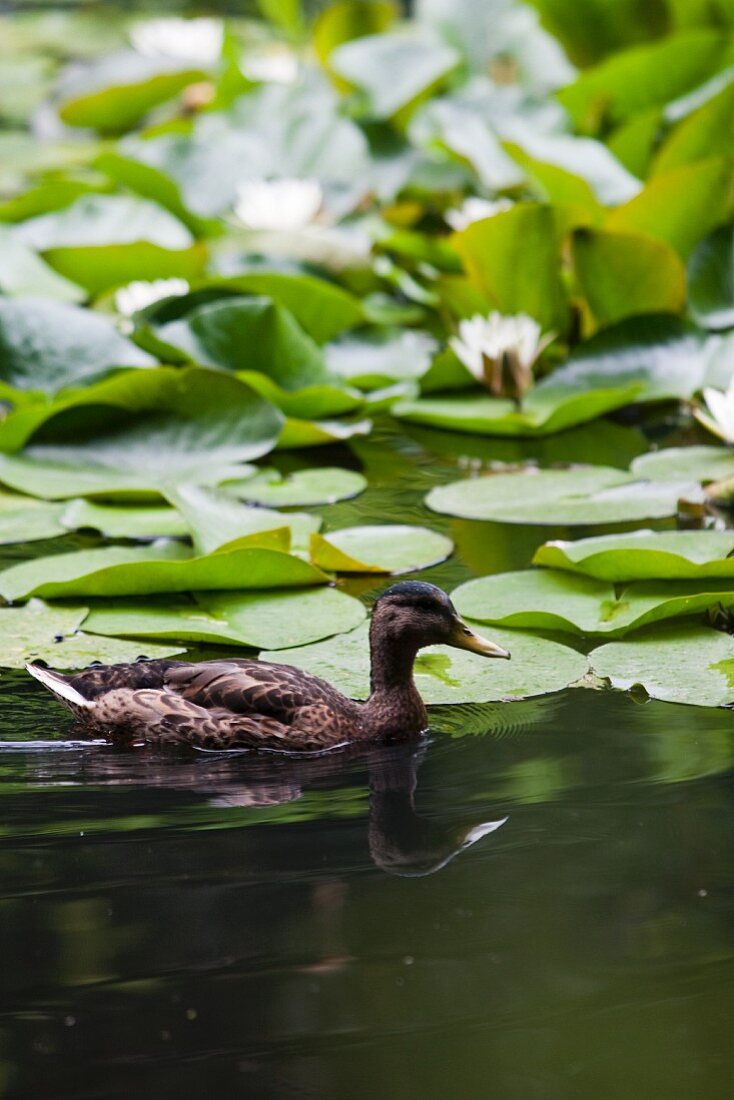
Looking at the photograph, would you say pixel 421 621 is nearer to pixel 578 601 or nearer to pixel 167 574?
pixel 578 601

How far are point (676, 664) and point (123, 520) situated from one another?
218 centimetres

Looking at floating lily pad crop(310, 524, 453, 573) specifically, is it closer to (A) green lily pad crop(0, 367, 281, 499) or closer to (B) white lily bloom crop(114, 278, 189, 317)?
(A) green lily pad crop(0, 367, 281, 499)

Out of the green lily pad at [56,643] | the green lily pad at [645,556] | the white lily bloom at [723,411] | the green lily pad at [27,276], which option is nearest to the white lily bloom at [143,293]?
the green lily pad at [27,276]

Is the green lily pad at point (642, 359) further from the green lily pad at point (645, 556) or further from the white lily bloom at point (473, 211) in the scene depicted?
the green lily pad at point (645, 556)

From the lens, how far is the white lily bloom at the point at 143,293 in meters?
7.39

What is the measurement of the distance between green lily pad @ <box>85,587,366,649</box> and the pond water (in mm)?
459

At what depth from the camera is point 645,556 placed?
15.8ft

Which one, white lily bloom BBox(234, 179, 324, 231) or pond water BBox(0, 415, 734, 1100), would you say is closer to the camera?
pond water BBox(0, 415, 734, 1100)

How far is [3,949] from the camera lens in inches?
119

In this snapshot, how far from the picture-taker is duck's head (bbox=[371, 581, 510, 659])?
14.1 feet

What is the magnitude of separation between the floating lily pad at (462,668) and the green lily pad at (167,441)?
4.88 ft

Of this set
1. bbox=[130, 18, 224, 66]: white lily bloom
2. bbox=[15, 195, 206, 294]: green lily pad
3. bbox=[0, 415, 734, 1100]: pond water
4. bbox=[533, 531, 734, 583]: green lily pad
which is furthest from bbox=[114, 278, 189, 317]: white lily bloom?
bbox=[130, 18, 224, 66]: white lily bloom

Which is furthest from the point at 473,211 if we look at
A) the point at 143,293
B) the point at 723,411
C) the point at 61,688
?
the point at 61,688

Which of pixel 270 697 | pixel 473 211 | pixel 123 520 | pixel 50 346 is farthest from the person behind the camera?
pixel 473 211
